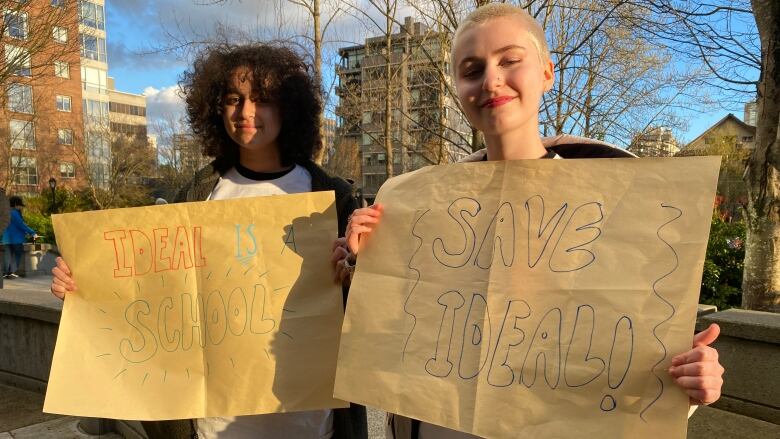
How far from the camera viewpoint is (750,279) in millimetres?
4199

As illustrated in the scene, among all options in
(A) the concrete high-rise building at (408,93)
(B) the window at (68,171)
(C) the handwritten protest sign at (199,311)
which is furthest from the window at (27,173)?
(C) the handwritten protest sign at (199,311)

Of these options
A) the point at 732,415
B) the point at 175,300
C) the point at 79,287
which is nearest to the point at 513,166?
the point at 175,300

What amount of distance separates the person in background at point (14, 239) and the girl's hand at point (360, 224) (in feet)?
43.2

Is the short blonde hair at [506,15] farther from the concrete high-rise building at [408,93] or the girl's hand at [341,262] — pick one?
the concrete high-rise building at [408,93]

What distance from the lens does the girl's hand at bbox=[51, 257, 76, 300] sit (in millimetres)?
1690

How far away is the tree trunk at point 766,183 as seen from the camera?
3.95m

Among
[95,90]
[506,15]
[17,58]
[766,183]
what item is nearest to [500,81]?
[506,15]

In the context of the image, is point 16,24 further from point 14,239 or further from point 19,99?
point 19,99

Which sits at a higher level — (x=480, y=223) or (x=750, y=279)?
(x=480, y=223)

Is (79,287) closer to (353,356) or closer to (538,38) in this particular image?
(353,356)

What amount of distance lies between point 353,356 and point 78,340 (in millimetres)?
955

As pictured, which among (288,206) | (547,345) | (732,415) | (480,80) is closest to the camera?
(547,345)

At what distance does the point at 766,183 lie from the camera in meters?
3.96

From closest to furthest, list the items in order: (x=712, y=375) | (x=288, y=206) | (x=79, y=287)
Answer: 1. (x=712, y=375)
2. (x=288, y=206)
3. (x=79, y=287)
